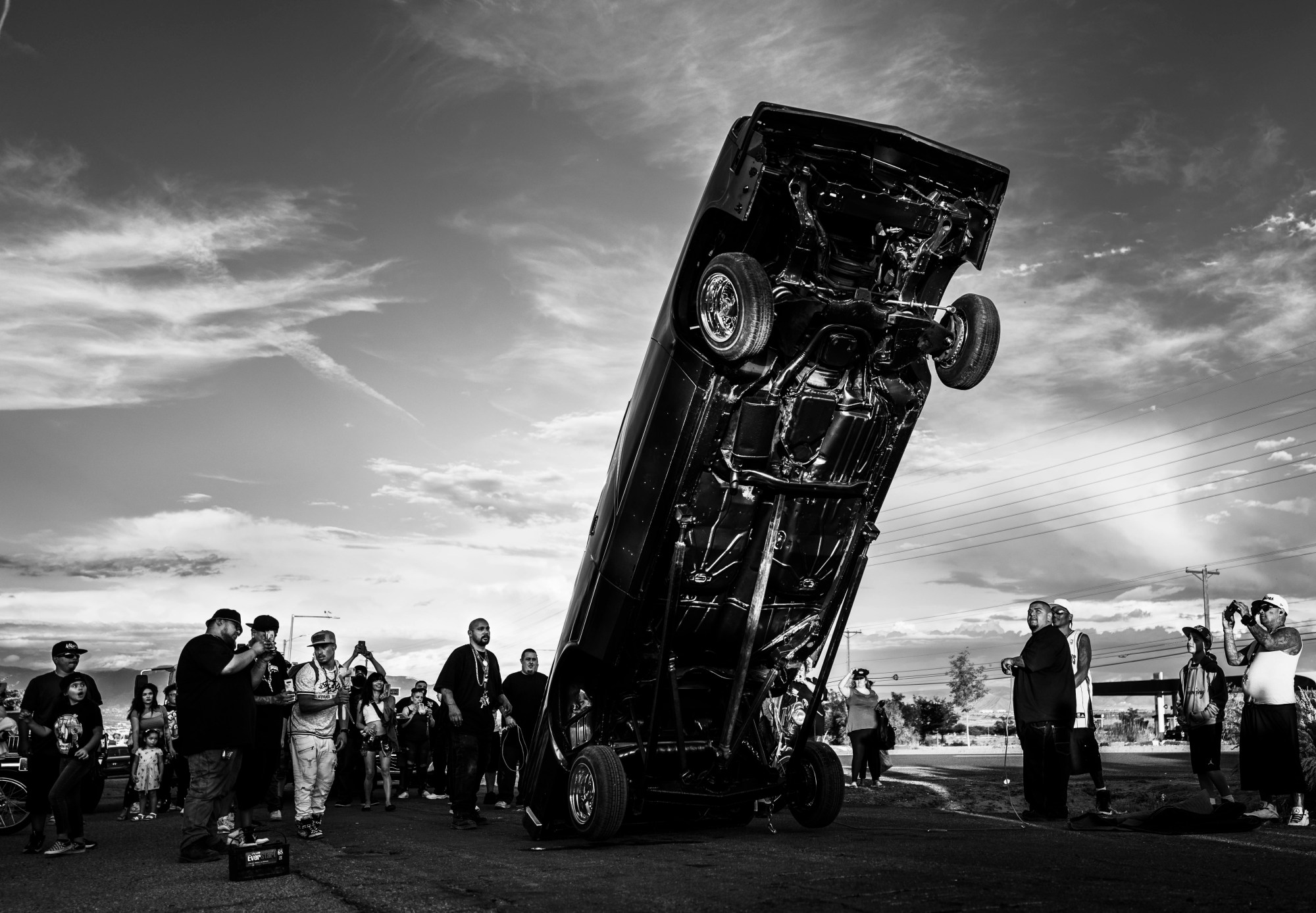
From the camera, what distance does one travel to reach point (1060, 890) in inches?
185

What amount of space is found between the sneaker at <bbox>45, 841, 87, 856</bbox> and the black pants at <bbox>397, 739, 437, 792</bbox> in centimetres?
713

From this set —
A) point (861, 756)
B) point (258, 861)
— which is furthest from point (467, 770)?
point (861, 756)

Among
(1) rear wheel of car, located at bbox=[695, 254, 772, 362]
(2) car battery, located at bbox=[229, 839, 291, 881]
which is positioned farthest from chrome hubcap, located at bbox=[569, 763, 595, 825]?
(1) rear wheel of car, located at bbox=[695, 254, 772, 362]

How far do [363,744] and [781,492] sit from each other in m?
8.37

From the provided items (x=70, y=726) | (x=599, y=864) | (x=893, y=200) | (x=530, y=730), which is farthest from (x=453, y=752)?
(x=893, y=200)

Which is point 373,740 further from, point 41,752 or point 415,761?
point 41,752

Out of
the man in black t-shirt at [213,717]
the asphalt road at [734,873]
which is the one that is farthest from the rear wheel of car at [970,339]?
the man in black t-shirt at [213,717]

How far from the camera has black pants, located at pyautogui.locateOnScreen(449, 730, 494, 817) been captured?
30.6ft

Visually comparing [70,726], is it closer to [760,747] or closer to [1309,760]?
[760,747]

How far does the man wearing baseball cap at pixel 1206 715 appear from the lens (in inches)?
334

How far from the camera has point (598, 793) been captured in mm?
6859

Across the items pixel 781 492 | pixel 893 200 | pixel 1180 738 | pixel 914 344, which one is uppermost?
pixel 893 200

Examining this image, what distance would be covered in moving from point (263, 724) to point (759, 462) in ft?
20.5

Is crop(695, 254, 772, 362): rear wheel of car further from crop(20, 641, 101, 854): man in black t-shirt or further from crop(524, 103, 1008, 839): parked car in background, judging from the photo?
crop(20, 641, 101, 854): man in black t-shirt
